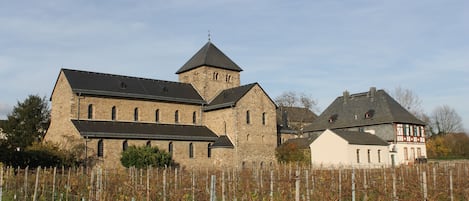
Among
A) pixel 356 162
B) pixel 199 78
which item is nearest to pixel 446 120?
pixel 356 162

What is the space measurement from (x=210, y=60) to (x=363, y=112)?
1632 centimetres

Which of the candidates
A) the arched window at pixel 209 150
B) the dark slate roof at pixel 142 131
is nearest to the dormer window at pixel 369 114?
the dark slate roof at pixel 142 131

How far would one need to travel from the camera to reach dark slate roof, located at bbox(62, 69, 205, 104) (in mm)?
35906

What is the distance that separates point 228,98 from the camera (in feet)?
135

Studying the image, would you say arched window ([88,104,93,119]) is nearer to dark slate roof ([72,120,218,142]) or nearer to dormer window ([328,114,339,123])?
dark slate roof ([72,120,218,142])

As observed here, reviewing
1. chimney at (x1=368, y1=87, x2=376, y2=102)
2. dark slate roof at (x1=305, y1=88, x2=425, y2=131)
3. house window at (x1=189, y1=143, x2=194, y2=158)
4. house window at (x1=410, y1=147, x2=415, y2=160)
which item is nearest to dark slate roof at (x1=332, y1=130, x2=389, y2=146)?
dark slate roof at (x1=305, y1=88, x2=425, y2=131)

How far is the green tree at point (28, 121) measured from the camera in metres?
42.9

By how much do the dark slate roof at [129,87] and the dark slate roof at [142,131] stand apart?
234 cm

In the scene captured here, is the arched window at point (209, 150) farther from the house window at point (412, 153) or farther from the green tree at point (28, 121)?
the house window at point (412, 153)

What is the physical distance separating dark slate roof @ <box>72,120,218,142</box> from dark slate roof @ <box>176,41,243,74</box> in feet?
23.7

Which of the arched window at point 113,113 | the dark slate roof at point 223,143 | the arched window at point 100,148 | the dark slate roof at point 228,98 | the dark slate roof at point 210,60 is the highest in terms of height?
the dark slate roof at point 210,60

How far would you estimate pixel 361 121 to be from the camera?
46.9 m

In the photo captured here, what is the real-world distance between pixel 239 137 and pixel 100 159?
11.6m

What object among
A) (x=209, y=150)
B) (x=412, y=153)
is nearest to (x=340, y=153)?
(x=412, y=153)
